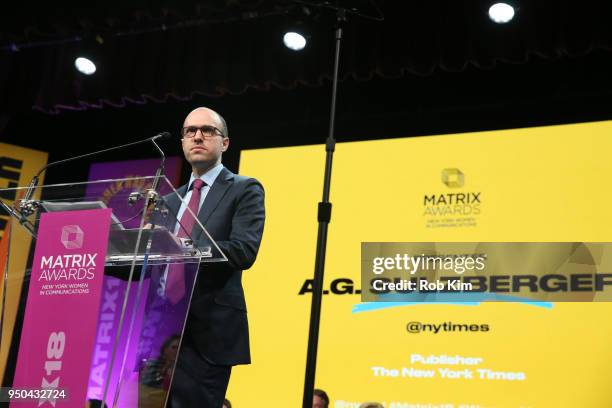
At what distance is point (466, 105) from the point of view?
561cm

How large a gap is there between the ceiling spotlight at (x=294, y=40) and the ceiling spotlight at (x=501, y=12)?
4.21 ft

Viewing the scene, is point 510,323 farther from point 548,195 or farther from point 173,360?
point 173,360

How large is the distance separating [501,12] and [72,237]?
11.8ft

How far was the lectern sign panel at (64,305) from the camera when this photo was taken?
6.29 feet

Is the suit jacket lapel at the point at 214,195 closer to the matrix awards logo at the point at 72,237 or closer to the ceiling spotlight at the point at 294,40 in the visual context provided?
the matrix awards logo at the point at 72,237

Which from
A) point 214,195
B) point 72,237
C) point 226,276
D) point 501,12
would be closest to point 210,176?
point 214,195

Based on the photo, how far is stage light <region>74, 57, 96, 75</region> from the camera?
19.7 ft

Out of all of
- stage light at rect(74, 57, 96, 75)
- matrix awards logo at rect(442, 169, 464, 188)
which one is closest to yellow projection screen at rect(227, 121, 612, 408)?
matrix awards logo at rect(442, 169, 464, 188)

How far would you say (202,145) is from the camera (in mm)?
2539

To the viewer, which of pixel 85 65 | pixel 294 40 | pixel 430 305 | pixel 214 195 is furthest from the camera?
pixel 85 65

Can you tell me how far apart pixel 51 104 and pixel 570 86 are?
13.1 ft

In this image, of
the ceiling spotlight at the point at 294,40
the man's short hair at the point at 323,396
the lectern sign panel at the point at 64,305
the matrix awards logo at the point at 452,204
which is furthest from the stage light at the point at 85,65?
the lectern sign panel at the point at 64,305

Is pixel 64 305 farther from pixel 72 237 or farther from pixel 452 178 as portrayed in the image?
pixel 452 178

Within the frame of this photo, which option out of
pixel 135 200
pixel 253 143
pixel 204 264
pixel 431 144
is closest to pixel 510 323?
pixel 431 144
